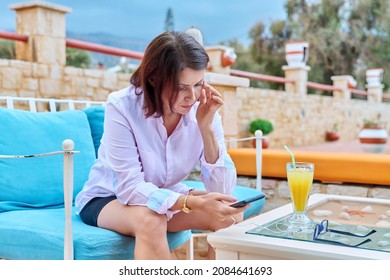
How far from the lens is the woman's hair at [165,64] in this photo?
1516 millimetres

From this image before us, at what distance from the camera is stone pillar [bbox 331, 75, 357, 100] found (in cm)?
988

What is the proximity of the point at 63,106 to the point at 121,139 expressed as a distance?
2.26 m

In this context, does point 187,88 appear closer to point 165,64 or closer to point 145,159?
point 165,64

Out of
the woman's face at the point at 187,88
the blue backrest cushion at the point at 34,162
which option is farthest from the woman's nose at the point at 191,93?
the blue backrest cushion at the point at 34,162

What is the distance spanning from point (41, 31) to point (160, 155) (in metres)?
2.78

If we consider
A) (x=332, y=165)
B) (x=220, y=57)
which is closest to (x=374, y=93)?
(x=220, y=57)

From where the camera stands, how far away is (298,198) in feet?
4.67

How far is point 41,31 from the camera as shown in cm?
404

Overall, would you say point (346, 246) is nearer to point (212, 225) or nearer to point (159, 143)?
point (212, 225)

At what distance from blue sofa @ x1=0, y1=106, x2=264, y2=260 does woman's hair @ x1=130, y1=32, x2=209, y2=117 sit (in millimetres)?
441

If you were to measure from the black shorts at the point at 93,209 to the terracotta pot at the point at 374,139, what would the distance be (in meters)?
4.29

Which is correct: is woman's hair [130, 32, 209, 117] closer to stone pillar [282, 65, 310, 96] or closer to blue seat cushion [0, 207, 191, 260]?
blue seat cushion [0, 207, 191, 260]

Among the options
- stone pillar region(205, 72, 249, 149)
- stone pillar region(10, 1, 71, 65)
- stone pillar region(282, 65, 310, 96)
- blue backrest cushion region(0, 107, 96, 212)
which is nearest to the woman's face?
blue backrest cushion region(0, 107, 96, 212)

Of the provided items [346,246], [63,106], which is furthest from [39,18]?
[346,246]
